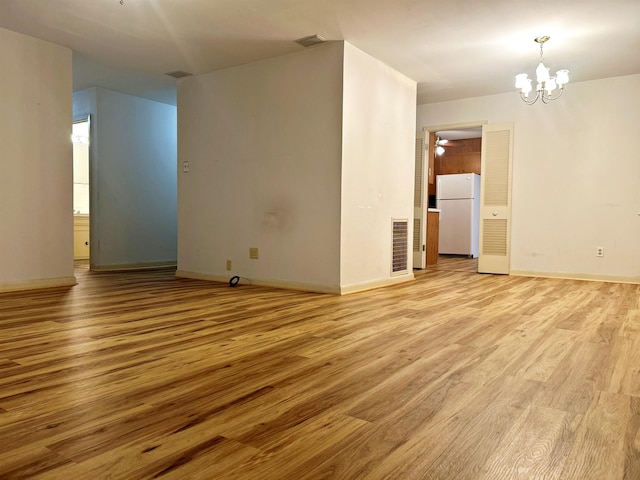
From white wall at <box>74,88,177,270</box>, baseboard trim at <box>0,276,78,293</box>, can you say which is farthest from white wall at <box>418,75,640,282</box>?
baseboard trim at <box>0,276,78,293</box>

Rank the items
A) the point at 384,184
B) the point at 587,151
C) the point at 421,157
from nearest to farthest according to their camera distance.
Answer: the point at 384,184 → the point at 587,151 → the point at 421,157

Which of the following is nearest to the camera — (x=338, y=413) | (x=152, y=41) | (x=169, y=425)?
(x=169, y=425)

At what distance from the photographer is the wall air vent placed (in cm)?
520

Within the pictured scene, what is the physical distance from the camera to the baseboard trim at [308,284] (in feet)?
14.5

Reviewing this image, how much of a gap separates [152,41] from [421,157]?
3.98 m

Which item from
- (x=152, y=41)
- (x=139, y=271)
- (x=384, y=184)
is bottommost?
(x=139, y=271)

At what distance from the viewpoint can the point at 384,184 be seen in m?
5.02

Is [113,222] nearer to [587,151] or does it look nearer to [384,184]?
[384,184]

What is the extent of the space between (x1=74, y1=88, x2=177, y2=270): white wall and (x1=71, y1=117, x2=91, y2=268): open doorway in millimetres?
1492

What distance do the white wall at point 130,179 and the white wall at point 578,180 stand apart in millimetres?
4713

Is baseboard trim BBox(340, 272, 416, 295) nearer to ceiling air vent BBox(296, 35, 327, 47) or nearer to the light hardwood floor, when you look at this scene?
the light hardwood floor

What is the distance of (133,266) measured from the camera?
668 centimetres

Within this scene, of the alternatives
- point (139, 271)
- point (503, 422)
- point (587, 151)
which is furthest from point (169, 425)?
point (587, 151)

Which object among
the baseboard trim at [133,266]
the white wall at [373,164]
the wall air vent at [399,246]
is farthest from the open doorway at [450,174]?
the baseboard trim at [133,266]
